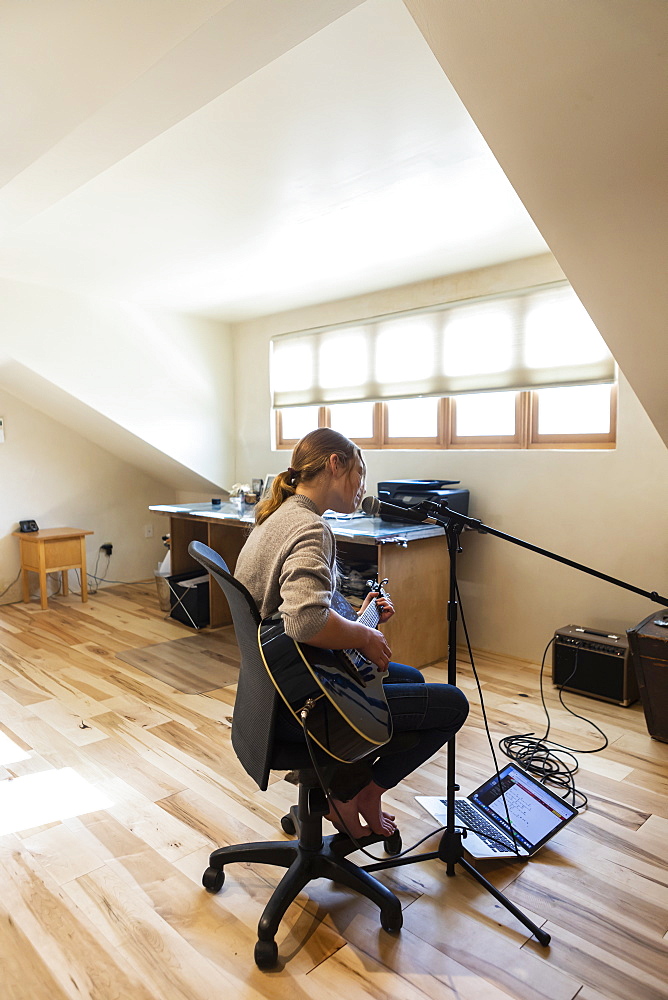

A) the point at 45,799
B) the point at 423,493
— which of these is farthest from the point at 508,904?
the point at 423,493

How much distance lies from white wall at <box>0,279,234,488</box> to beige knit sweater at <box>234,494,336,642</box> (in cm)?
352

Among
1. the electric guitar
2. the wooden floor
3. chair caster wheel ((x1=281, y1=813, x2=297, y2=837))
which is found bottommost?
the wooden floor

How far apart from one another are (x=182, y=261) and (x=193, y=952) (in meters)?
3.49

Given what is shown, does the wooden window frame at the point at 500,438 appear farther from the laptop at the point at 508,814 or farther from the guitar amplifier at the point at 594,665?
the laptop at the point at 508,814

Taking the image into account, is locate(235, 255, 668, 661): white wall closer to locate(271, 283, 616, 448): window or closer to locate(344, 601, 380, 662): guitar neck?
locate(271, 283, 616, 448): window

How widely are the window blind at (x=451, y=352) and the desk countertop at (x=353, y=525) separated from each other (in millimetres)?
937

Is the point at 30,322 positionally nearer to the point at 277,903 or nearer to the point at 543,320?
the point at 543,320

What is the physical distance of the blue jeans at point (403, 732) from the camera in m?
1.58

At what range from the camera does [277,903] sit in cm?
164

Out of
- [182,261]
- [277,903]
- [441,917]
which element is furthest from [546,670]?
[182,261]

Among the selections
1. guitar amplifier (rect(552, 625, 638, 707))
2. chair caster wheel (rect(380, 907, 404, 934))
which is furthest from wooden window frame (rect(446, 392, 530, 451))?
chair caster wheel (rect(380, 907, 404, 934))

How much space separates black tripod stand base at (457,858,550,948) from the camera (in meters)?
1.65

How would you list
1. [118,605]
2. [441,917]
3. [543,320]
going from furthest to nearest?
1. [118,605]
2. [543,320]
3. [441,917]

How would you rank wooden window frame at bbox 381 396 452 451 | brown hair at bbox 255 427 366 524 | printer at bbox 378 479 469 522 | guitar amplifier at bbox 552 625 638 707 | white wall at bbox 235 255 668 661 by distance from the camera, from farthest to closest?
1. wooden window frame at bbox 381 396 452 451
2. printer at bbox 378 479 469 522
3. white wall at bbox 235 255 668 661
4. guitar amplifier at bbox 552 625 638 707
5. brown hair at bbox 255 427 366 524
